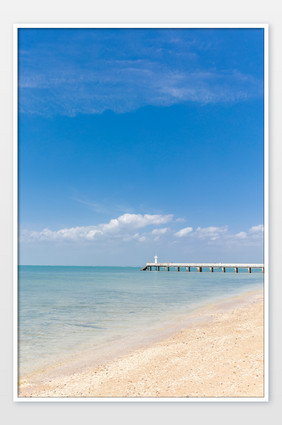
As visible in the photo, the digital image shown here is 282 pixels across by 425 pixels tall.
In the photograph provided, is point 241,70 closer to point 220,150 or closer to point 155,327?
point 220,150

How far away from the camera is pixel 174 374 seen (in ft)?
11.0

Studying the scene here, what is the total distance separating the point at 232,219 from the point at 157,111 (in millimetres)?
1720

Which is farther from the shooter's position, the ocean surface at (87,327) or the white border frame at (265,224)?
the ocean surface at (87,327)

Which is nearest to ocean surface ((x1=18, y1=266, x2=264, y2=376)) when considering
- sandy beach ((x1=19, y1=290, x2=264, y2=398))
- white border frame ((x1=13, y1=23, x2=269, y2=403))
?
white border frame ((x1=13, y1=23, x2=269, y2=403))

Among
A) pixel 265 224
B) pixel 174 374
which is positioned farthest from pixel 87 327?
pixel 265 224

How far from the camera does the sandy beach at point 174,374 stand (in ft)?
10.1

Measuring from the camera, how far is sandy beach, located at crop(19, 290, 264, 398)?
3.09 m

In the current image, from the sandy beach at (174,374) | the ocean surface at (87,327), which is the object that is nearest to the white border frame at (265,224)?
the sandy beach at (174,374)

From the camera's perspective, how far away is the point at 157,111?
14.9 feet

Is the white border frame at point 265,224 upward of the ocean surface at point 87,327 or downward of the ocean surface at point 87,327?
upward

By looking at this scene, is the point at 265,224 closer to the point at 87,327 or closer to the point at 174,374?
the point at 174,374

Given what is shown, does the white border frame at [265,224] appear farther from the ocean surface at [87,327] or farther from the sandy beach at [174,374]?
the ocean surface at [87,327]

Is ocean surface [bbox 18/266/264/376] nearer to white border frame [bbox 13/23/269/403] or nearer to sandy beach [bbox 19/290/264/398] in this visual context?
white border frame [bbox 13/23/269/403]
